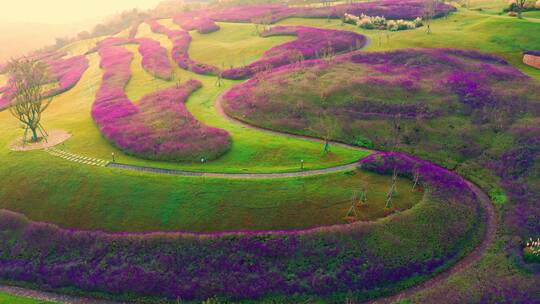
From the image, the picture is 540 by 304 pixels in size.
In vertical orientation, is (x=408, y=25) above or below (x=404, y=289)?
above

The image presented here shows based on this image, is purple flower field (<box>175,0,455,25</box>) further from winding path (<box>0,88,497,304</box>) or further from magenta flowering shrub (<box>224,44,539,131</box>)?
winding path (<box>0,88,497,304</box>)

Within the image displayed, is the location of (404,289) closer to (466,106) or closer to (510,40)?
(466,106)

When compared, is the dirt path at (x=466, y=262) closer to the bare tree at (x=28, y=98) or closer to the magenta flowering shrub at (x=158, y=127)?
the magenta flowering shrub at (x=158, y=127)

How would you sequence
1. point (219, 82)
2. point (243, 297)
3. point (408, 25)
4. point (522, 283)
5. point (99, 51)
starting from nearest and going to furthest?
point (522, 283), point (243, 297), point (219, 82), point (408, 25), point (99, 51)

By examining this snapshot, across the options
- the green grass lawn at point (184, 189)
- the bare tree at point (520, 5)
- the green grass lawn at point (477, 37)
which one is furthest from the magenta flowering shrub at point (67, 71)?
the bare tree at point (520, 5)

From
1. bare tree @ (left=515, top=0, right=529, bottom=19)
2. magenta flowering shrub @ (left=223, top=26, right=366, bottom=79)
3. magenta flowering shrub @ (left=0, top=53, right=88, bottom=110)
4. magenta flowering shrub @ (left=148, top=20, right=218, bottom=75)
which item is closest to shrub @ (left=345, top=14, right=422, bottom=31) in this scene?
magenta flowering shrub @ (left=223, top=26, right=366, bottom=79)

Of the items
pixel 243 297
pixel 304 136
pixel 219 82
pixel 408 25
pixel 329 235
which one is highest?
pixel 408 25

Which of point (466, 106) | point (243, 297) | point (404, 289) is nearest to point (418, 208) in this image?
point (404, 289)

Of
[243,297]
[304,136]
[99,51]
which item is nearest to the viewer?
[243,297]

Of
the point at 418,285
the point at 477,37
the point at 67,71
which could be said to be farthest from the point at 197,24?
the point at 418,285
